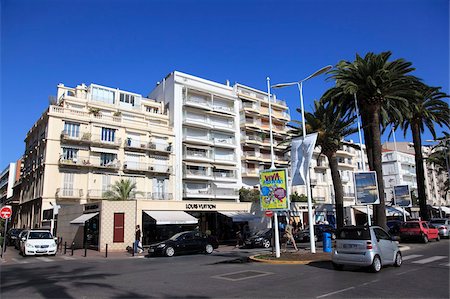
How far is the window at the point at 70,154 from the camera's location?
38269 millimetres

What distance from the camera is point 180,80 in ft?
165

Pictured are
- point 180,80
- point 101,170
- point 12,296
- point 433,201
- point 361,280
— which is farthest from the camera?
point 433,201

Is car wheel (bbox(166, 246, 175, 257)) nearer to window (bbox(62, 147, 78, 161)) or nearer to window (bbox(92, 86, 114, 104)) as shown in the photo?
window (bbox(62, 147, 78, 161))

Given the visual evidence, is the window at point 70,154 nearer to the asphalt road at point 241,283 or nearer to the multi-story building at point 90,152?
the multi-story building at point 90,152

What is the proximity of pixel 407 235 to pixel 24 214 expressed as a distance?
140 feet

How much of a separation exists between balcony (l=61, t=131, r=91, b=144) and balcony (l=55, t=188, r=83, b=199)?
5238 millimetres

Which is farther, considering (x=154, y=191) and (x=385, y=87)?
(x=154, y=191)

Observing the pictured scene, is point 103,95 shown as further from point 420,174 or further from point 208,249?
point 420,174

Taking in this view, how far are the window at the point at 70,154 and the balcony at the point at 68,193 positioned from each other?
3.37 meters

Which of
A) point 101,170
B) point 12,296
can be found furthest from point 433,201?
point 12,296

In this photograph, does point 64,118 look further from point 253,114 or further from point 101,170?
point 253,114

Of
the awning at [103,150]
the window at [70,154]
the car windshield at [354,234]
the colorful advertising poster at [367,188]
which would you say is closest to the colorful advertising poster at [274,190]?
the car windshield at [354,234]

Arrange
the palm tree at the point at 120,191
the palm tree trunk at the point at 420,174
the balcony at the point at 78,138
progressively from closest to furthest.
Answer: the palm tree trunk at the point at 420,174, the palm tree at the point at 120,191, the balcony at the point at 78,138

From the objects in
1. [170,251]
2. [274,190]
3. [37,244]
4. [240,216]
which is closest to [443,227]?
[240,216]
